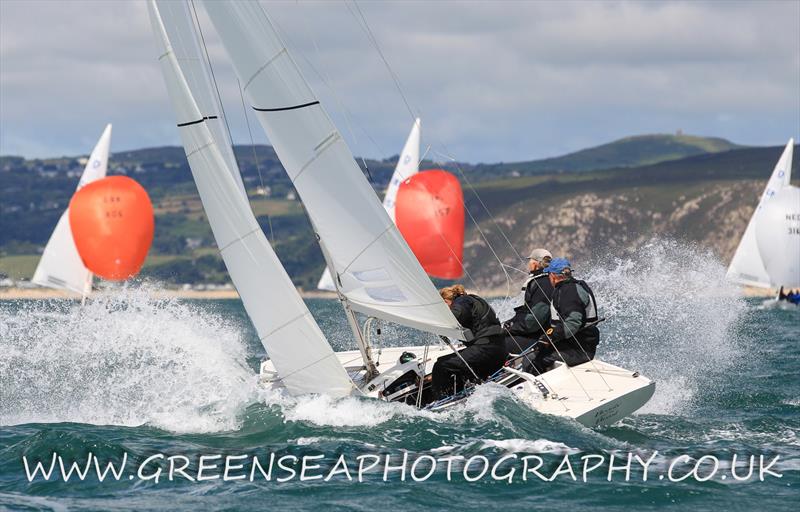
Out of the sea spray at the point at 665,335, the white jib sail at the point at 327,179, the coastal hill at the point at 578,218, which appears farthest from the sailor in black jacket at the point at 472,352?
the coastal hill at the point at 578,218

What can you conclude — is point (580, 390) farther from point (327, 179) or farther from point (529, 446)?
point (327, 179)

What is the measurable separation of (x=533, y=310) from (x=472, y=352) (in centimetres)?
137

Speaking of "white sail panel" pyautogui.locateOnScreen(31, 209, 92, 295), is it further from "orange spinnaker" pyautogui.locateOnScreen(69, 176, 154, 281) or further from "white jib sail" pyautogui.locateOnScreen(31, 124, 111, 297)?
"orange spinnaker" pyautogui.locateOnScreen(69, 176, 154, 281)

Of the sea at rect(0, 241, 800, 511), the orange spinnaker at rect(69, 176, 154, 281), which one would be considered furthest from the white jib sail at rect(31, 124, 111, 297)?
the sea at rect(0, 241, 800, 511)

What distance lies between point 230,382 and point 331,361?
1.65 meters

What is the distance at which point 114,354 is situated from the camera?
15734mm

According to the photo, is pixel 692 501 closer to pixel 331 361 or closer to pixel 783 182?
pixel 331 361

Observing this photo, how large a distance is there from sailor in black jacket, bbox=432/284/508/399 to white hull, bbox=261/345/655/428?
0.88 feet

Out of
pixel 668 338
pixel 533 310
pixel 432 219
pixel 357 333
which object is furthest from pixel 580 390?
pixel 432 219

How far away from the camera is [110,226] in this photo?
38125mm

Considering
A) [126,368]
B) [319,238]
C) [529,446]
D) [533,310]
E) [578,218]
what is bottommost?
[529,446]

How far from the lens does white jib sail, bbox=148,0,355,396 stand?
13.0 m

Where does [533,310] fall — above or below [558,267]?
below

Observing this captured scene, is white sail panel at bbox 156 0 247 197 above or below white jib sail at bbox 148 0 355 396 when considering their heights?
above
